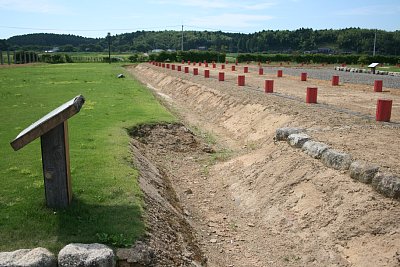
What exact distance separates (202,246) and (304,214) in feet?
7.01

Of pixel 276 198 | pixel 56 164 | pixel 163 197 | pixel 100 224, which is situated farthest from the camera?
pixel 163 197

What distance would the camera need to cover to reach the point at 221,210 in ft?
31.1

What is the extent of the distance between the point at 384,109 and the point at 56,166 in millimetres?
10501

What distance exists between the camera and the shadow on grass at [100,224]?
5.86 meters

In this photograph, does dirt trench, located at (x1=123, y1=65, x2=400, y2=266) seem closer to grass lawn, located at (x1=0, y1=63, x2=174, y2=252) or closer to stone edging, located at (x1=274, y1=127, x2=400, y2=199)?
stone edging, located at (x1=274, y1=127, x2=400, y2=199)

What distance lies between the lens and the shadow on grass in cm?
586

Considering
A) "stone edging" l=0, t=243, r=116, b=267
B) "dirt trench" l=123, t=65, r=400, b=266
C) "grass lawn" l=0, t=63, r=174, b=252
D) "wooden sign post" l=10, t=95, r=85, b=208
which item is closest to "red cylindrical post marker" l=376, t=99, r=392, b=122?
"dirt trench" l=123, t=65, r=400, b=266

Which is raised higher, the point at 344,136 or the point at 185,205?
the point at 344,136

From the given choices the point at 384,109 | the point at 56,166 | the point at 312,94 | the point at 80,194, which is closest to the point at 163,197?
the point at 80,194

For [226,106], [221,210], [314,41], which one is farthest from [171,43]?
[221,210]

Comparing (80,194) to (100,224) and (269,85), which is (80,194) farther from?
(269,85)

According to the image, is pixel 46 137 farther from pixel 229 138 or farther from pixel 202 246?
A: pixel 229 138

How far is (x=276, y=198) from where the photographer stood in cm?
878

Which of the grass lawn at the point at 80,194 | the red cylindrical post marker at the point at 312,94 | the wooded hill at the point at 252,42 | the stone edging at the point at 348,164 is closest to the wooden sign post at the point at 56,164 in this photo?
the grass lawn at the point at 80,194
